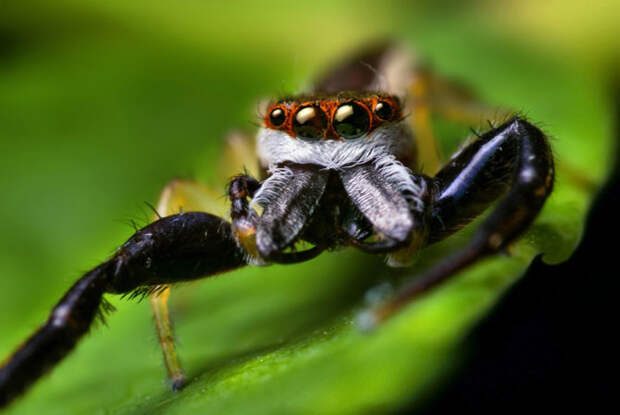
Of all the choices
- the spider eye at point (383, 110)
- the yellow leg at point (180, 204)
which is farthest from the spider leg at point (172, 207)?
the spider eye at point (383, 110)

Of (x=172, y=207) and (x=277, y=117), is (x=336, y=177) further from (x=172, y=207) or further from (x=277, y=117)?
(x=172, y=207)

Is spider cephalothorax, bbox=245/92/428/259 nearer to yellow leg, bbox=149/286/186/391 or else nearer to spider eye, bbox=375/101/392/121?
spider eye, bbox=375/101/392/121

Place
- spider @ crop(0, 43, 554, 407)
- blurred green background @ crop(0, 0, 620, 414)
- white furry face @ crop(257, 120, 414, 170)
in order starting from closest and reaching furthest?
blurred green background @ crop(0, 0, 620, 414) < spider @ crop(0, 43, 554, 407) < white furry face @ crop(257, 120, 414, 170)

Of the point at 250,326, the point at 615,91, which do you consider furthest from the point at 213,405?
the point at 615,91

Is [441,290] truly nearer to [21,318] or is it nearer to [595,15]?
[21,318]

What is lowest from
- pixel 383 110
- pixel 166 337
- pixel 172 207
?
pixel 166 337

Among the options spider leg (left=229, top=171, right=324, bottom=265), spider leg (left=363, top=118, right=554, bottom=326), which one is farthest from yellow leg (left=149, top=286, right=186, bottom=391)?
spider leg (left=363, top=118, right=554, bottom=326)

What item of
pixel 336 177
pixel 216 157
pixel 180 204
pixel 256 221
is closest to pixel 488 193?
pixel 336 177

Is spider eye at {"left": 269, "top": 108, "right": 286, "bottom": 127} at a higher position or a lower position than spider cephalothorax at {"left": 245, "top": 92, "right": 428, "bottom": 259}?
higher
